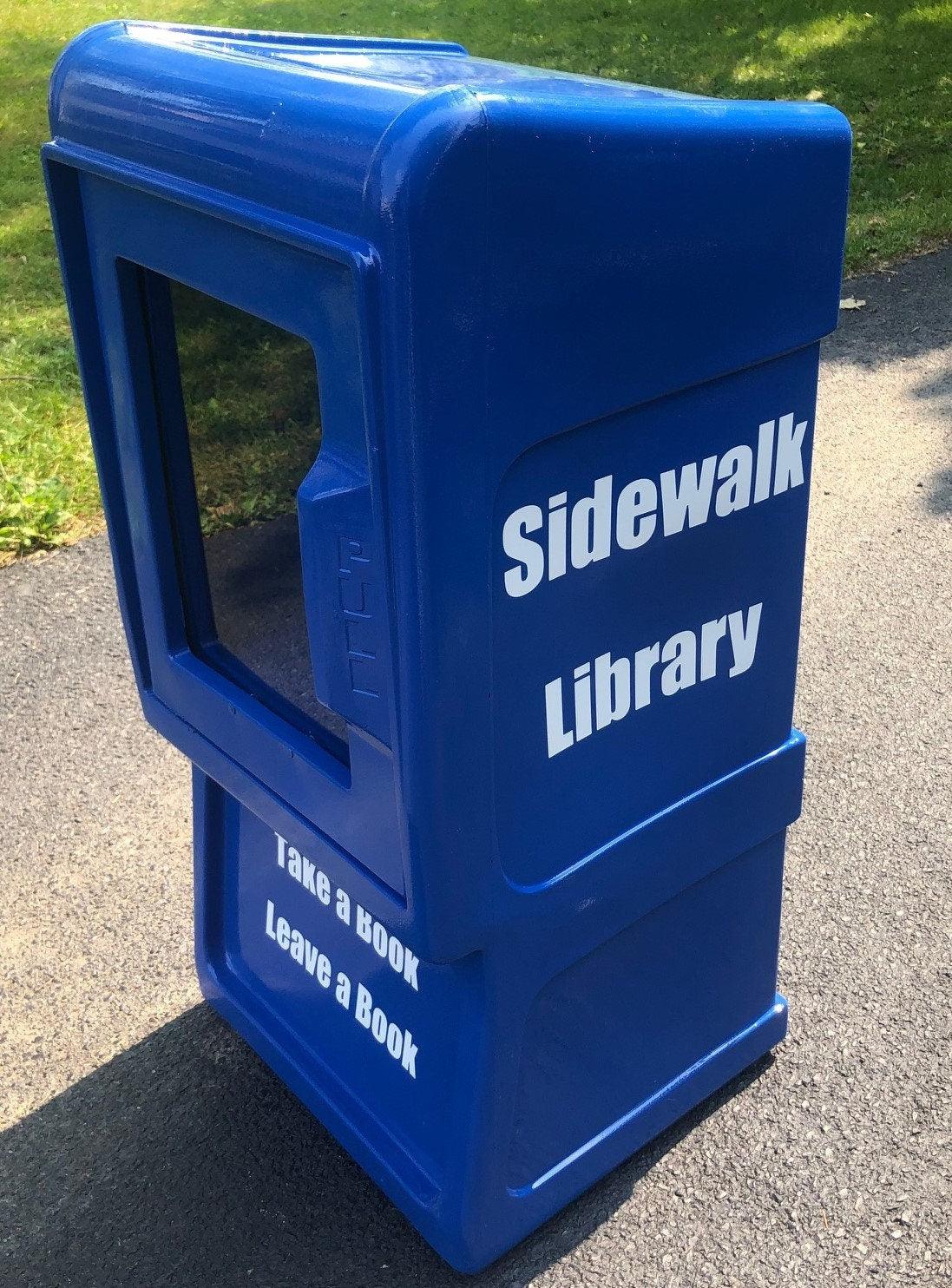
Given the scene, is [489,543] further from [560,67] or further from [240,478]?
[560,67]

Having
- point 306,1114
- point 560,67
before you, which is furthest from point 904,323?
point 306,1114

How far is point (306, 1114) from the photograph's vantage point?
2.12 m

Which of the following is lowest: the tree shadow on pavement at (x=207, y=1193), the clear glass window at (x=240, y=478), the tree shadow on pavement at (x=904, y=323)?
the tree shadow on pavement at (x=207, y=1193)

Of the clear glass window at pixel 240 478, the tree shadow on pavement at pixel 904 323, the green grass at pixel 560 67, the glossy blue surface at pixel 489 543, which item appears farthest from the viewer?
the tree shadow on pavement at pixel 904 323

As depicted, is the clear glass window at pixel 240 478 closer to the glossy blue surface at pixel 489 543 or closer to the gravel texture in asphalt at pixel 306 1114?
the glossy blue surface at pixel 489 543

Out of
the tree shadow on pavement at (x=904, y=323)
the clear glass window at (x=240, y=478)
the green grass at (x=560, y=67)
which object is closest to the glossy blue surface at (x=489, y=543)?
the clear glass window at (x=240, y=478)

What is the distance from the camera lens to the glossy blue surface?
1.22 metres

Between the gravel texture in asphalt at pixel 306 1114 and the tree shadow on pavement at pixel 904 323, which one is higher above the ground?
the tree shadow on pavement at pixel 904 323

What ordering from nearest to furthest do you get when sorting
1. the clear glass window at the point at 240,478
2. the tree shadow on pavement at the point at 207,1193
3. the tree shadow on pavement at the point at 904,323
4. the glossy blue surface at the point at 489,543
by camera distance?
1. the glossy blue surface at the point at 489,543
2. the clear glass window at the point at 240,478
3. the tree shadow on pavement at the point at 207,1193
4. the tree shadow on pavement at the point at 904,323

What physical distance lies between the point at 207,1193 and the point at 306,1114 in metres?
0.21

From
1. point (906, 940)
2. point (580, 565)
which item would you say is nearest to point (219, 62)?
point (580, 565)

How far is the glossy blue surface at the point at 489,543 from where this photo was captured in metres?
1.22

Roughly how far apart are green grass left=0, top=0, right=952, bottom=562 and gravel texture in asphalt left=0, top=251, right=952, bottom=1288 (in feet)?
2.83

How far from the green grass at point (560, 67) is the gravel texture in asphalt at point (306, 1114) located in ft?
2.83
